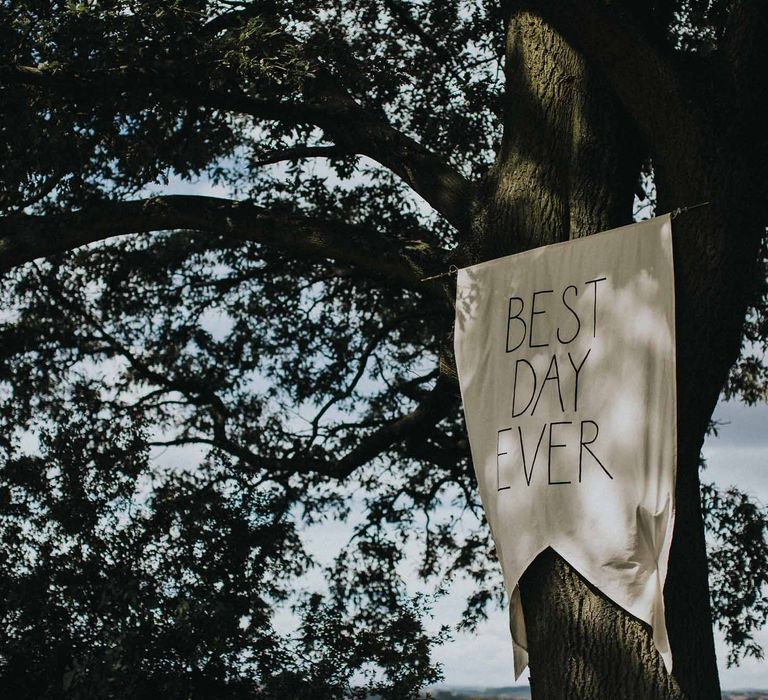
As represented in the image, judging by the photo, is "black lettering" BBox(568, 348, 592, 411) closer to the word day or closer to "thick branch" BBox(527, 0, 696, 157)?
the word day

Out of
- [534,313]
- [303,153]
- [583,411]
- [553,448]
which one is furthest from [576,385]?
[303,153]

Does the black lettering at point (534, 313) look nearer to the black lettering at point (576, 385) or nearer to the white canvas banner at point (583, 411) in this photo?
the white canvas banner at point (583, 411)

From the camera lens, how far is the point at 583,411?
4617mm

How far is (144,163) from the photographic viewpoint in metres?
6.77

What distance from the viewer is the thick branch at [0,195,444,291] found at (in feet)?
20.0

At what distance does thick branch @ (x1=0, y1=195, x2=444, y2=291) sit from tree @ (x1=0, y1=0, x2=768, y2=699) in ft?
0.06

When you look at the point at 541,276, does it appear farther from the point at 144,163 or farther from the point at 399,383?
the point at 399,383

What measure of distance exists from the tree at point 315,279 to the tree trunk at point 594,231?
0.04 ft

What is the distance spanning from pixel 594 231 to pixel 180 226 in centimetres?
272

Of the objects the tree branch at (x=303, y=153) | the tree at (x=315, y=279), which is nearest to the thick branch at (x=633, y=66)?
the tree at (x=315, y=279)

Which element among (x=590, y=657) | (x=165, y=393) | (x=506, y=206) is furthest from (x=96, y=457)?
(x=590, y=657)

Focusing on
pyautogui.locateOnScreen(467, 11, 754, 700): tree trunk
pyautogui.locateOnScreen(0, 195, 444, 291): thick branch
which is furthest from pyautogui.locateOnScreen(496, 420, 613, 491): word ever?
pyautogui.locateOnScreen(0, 195, 444, 291): thick branch

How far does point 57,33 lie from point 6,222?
132 centimetres

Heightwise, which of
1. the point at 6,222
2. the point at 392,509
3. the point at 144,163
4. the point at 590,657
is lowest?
the point at 590,657
